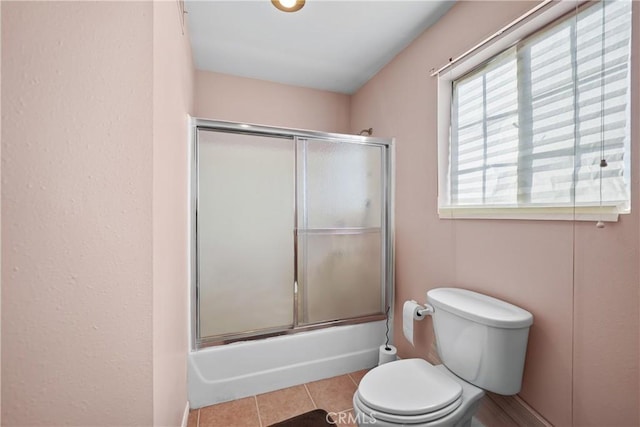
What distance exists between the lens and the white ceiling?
163 centimetres

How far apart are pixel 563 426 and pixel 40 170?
2038mm

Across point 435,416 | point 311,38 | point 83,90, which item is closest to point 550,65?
point 311,38

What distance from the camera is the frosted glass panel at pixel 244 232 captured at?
1.74 meters

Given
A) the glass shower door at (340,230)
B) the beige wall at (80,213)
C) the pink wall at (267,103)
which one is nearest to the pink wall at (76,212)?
the beige wall at (80,213)

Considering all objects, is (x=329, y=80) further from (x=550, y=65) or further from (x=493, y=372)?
(x=493, y=372)

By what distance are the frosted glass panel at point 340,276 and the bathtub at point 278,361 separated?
0.42 feet

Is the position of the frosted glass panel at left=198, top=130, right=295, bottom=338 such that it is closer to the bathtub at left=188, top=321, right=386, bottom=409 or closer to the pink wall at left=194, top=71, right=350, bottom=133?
the bathtub at left=188, top=321, right=386, bottom=409

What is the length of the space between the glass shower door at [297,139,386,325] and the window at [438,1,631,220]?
633mm

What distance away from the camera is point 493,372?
3.91 feet

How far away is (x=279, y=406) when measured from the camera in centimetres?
167

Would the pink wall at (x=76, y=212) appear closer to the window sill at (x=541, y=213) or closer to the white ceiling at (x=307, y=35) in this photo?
the white ceiling at (x=307, y=35)

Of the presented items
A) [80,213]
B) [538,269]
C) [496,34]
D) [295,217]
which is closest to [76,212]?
[80,213]

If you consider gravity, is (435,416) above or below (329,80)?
below

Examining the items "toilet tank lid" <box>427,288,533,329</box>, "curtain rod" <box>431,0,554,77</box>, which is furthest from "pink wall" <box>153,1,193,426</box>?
"curtain rod" <box>431,0,554,77</box>
